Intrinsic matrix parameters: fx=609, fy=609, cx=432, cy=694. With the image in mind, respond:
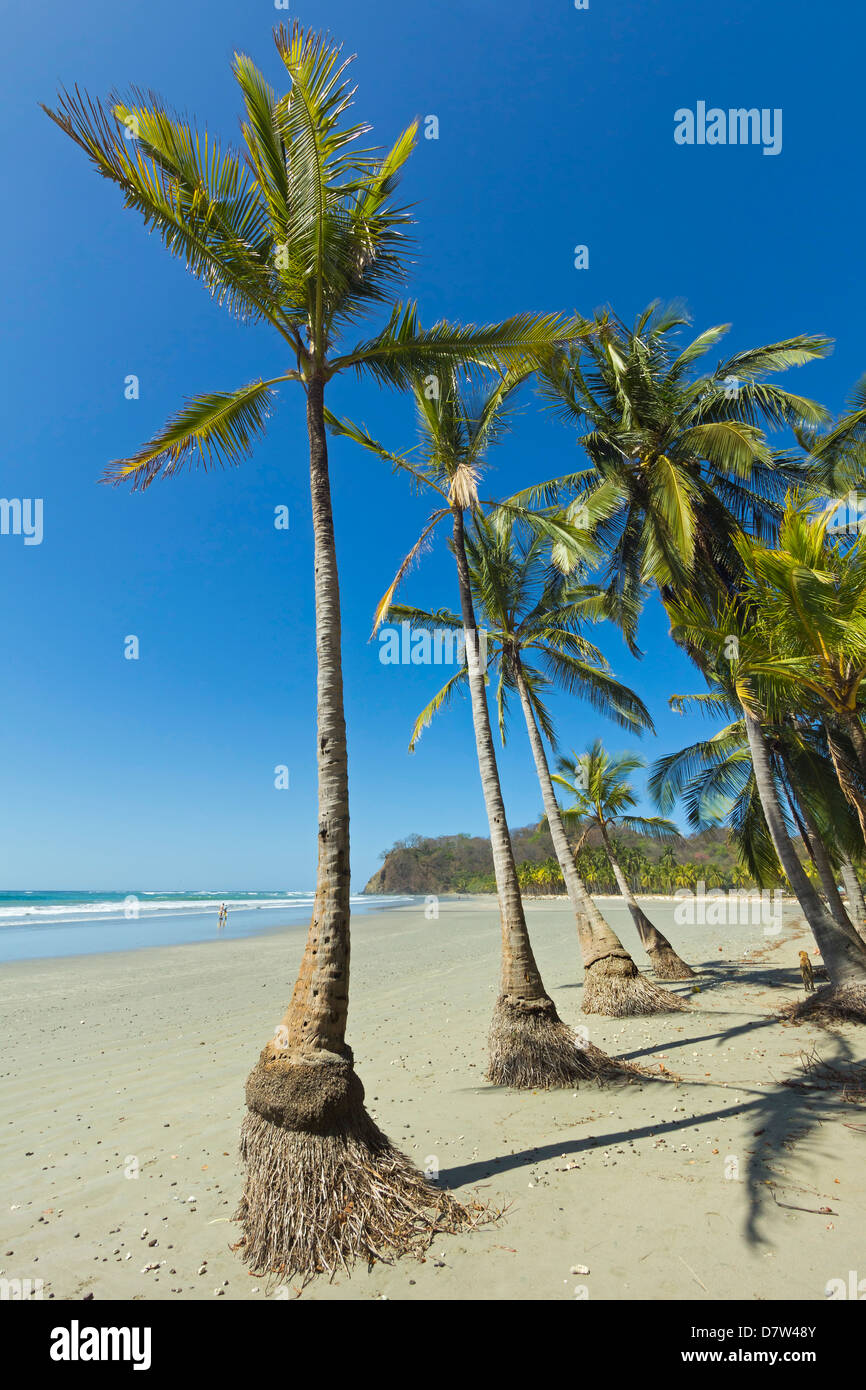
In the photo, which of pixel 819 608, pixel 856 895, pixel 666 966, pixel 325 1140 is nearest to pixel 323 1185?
pixel 325 1140

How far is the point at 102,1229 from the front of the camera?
4543 millimetres

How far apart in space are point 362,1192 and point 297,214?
7933 mm

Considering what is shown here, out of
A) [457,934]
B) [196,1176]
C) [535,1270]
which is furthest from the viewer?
[457,934]

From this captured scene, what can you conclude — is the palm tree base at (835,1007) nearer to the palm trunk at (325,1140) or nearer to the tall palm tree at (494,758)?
the tall palm tree at (494,758)

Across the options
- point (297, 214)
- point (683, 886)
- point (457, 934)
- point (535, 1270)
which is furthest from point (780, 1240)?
point (683, 886)

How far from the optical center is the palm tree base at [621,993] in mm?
11086

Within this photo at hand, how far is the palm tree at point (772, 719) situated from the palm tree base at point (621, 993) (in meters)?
2.19

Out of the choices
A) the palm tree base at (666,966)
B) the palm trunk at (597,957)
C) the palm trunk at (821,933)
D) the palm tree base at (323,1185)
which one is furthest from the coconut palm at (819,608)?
the palm tree base at (323,1185)

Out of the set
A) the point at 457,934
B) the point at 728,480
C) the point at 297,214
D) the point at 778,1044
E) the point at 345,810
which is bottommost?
the point at 457,934

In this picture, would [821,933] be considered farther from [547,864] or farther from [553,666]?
[547,864]

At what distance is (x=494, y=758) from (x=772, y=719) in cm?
663

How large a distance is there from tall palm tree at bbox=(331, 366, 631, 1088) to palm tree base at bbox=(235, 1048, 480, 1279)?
10.00 ft

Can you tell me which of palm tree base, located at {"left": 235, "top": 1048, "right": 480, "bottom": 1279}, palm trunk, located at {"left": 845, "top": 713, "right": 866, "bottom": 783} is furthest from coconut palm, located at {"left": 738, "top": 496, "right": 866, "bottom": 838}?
palm tree base, located at {"left": 235, "top": 1048, "right": 480, "bottom": 1279}
